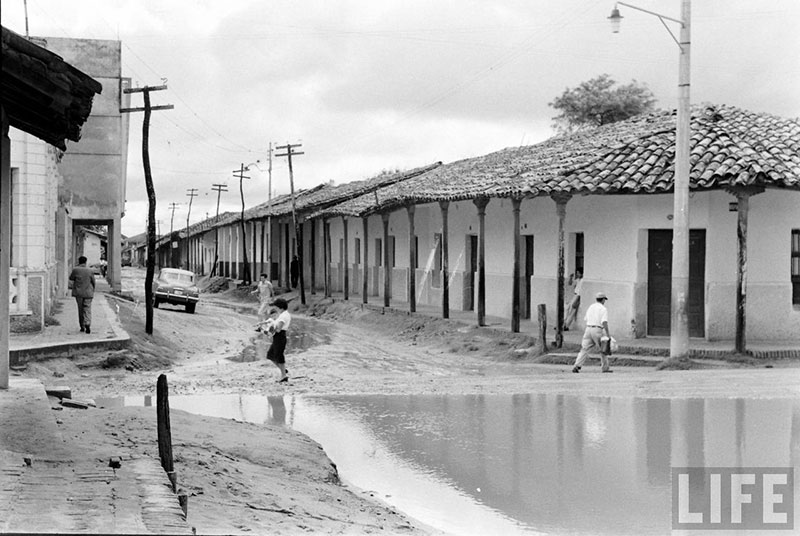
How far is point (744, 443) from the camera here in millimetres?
10227

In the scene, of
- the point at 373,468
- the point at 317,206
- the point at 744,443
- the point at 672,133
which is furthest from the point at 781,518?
the point at 317,206

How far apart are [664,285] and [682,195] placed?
10.6 feet

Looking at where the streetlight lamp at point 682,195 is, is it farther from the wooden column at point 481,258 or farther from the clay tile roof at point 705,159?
the wooden column at point 481,258

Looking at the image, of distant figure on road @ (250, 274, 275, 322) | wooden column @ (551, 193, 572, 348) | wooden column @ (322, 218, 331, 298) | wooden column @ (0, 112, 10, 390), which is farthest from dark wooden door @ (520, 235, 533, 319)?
wooden column @ (0, 112, 10, 390)

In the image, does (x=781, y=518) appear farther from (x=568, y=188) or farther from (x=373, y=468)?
(x=568, y=188)

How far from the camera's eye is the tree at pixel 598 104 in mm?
44844

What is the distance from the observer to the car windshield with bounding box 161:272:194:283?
112 feet

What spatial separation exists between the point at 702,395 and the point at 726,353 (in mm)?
4058

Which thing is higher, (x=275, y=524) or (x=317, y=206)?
(x=317, y=206)

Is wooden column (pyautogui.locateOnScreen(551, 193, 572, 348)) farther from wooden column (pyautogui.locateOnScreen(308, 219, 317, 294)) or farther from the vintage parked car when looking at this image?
wooden column (pyautogui.locateOnScreen(308, 219, 317, 294))

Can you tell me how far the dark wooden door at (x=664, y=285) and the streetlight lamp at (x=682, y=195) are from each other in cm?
220

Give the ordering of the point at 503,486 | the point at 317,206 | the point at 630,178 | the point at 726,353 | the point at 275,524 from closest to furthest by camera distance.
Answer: the point at 275,524 → the point at 503,486 → the point at 726,353 → the point at 630,178 → the point at 317,206

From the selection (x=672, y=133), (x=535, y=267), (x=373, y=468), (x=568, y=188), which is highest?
(x=672, y=133)

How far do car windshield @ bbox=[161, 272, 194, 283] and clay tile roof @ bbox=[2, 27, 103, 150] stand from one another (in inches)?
1013
